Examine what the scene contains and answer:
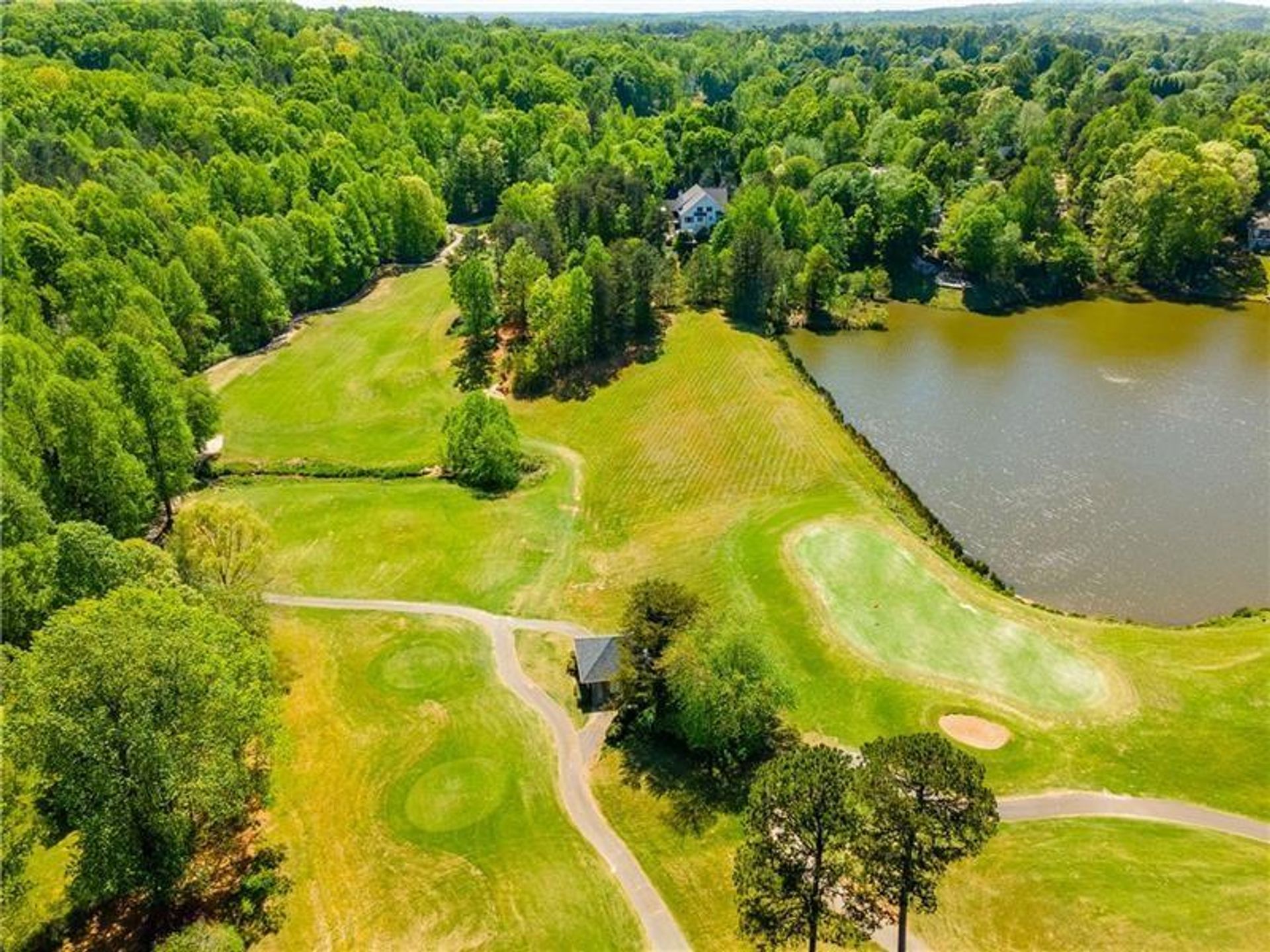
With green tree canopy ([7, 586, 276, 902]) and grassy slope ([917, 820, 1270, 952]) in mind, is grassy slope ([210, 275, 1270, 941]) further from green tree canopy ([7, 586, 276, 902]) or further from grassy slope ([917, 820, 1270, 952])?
green tree canopy ([7, 586, 276, 902])

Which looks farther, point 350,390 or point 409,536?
point 350,390

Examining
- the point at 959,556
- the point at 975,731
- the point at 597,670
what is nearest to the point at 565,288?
the point at 959,556

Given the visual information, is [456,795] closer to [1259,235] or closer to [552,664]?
[552,664]

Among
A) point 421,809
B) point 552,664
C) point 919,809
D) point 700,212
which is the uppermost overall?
point 919,809

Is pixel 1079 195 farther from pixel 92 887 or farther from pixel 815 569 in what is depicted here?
pixel 92 887

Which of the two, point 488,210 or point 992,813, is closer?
point 992,813

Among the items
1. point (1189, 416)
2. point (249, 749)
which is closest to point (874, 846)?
point (249, 749)
